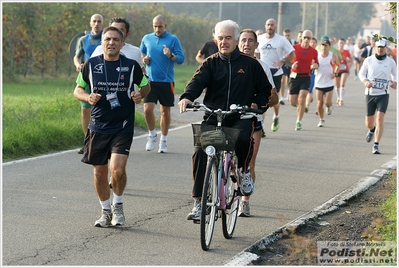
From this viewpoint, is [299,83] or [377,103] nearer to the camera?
[377,103]

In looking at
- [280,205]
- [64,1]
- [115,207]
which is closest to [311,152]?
[280,205]

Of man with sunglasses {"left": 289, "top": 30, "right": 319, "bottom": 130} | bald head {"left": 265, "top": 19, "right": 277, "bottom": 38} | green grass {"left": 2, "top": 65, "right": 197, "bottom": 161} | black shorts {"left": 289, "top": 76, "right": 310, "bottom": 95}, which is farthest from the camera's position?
black shorts {"left": 289, "top": 76, "right": 310, "bottom": 95}

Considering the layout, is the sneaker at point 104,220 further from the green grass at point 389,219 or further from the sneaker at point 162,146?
the sneaker at point 162,146

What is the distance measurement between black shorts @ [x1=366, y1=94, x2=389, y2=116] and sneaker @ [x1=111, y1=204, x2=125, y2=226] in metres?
7.06

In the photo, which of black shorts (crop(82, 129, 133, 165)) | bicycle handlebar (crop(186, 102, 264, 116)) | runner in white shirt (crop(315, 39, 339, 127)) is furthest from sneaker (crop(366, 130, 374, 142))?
bicycle handlebar (crop(186, 102, 264, 116))

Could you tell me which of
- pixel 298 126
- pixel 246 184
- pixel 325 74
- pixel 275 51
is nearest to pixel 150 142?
pixel 275 51

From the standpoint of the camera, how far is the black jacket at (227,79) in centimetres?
774

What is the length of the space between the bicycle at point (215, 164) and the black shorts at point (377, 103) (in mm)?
7038

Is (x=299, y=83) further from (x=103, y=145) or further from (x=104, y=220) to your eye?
(x=104, y=220)

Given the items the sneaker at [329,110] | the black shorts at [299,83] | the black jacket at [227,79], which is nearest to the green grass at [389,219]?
the black jacket at [227,79]

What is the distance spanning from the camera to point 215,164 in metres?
7.33

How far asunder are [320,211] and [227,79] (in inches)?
83.4

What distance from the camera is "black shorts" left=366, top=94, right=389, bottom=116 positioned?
14211 mm

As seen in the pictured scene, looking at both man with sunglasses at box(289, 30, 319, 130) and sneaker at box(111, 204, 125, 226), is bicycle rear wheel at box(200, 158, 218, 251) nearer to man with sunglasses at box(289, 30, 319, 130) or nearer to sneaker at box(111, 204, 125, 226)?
sneaker at box(111, 204, 125, 226)
